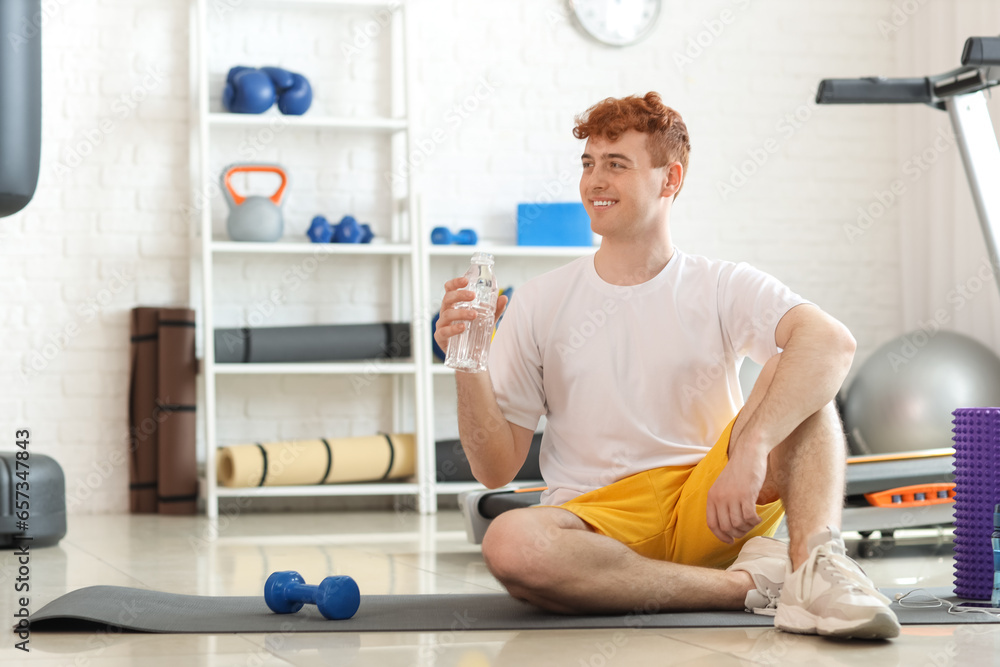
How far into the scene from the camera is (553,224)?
457cm

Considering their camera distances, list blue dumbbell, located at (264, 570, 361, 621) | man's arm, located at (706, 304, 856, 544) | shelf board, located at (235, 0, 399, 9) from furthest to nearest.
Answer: shelf board, located at (235, 0, 399, 9), blue dumbbell, located at (264, 570, 361, 621), man's arm, located at (706, 304, 856, 544)

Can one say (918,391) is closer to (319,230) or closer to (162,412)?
(319,230)

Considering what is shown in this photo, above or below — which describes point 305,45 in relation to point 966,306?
above

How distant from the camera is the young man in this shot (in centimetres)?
185

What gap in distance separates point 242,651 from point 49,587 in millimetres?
962

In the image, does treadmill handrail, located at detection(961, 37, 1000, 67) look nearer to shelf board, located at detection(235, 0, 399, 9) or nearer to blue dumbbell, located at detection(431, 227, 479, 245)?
blue dumbbell, located at detection(431, 227, 479, 245)

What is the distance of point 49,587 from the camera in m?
2.43

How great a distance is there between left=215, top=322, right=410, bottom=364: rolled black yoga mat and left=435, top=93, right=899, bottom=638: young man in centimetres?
225

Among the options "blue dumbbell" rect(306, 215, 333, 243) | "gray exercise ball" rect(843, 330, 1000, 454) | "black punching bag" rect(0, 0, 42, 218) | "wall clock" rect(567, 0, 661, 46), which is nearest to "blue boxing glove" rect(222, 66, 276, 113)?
"blue dumbbell" rect(306, 215, 333, 243)

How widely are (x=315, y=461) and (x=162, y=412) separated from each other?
0.63 metres

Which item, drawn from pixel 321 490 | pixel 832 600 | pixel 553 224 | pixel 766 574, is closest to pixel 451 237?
pixel 553 224

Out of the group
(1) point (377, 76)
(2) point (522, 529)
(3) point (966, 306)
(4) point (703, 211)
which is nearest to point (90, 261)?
(1) point (377, 76)

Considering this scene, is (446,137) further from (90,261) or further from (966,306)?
(966,306)

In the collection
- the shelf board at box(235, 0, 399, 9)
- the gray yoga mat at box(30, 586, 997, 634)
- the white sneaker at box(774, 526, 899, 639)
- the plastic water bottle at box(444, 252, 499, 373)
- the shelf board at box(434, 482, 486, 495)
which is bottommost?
the shelf board at box(434, 482, 486, 495)
